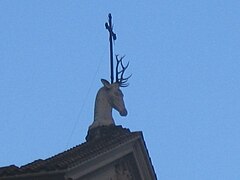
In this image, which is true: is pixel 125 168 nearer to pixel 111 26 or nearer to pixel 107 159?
pixel 107 159

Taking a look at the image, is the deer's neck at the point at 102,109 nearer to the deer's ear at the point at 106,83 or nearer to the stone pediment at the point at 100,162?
the deer's ear at the point at 106,83

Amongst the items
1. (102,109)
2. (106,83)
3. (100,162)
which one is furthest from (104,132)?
(100,162)

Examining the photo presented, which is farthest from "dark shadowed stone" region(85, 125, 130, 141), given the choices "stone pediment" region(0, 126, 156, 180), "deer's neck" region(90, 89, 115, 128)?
"deer's neck" region(90, 89, 115, 128)

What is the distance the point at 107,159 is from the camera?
66.6 feet

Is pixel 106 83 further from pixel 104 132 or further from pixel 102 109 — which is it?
pixel 104 132

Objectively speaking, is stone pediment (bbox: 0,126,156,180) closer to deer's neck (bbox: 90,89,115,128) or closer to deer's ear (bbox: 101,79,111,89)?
deer's neck (bbox: 90,89,115,128)

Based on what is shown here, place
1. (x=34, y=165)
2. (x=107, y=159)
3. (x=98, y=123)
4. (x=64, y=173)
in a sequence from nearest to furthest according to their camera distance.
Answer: (x=64, y=173) < (x=34, y=165) < (x=107, y=159) < (x=98, y=123)

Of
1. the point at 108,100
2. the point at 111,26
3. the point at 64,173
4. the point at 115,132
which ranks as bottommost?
the point at 64,173

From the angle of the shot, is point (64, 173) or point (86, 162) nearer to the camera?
point (64, 173)

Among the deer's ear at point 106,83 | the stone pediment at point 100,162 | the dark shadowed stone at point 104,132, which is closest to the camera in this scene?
the stone pediment at point 100,162

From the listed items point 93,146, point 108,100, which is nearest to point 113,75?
point 108,100

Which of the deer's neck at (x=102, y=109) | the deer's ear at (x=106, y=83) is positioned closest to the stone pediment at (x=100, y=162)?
the deer's neck at (x=102, y=109)

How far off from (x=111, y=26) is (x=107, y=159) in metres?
8.24

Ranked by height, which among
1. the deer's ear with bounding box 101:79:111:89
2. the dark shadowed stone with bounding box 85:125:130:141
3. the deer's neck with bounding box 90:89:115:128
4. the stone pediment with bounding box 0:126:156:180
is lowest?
the stone pediment with bounding box 0:126:156:180
